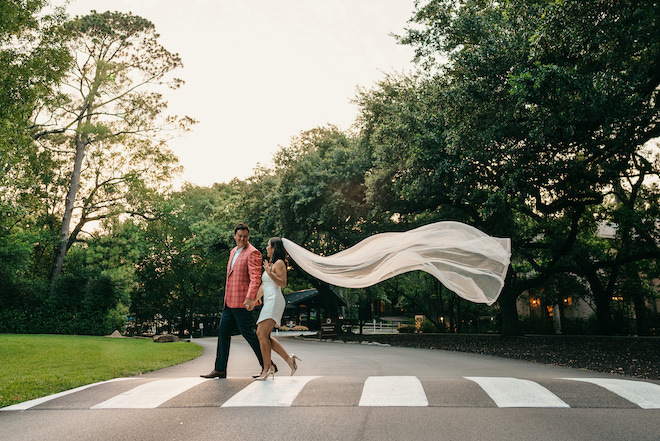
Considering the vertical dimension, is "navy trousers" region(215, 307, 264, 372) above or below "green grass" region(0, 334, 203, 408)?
above

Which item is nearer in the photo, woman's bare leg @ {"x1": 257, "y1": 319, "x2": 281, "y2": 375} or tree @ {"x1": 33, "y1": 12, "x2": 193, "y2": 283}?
woman's bare leg @ {"x1": 257, "y1": 319, "x2": 281, "y2": 375}

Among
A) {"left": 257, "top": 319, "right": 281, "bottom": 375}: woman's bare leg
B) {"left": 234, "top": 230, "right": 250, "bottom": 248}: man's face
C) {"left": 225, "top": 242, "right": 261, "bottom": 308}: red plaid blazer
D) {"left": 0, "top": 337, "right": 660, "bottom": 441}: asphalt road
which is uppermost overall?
{"left": 234, "top": 230, "right": 250, "bottom": 248}: man's face

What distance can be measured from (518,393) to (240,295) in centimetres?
446

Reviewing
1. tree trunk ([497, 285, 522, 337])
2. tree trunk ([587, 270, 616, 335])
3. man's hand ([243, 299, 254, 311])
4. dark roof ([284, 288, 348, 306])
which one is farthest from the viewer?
dark roof ([284, 288, 348, 306])

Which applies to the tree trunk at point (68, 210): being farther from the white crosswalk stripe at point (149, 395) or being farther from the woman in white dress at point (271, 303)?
the woman in white dress at point (271, 303)

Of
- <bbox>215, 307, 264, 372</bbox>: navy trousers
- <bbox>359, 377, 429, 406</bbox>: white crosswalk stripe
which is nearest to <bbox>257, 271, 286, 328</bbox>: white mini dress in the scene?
<bbox>215, 307, 264, 372</bbox>: navy trousers

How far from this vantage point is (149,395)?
6.95 m

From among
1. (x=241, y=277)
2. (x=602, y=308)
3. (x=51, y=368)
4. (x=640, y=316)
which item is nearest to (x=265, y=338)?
(x=241, y=277)

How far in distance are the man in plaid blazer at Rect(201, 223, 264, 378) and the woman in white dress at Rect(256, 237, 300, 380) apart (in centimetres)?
18

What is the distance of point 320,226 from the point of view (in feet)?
99.5

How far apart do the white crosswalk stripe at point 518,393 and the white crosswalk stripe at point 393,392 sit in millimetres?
959

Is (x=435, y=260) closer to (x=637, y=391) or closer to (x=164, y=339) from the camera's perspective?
(x=637, y=391)

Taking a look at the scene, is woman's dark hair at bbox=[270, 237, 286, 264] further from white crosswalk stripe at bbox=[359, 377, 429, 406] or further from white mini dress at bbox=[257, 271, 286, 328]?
white crosswalk stripe at bbox=[359, 377, 429, 406]

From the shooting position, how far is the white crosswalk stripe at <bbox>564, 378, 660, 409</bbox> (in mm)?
6230
